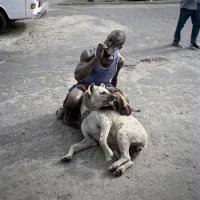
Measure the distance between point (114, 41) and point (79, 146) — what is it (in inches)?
49.9

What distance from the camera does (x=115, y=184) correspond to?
402 centimetres

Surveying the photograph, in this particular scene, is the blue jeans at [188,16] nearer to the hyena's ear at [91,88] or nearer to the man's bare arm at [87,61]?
the man's bare arm at [87,61]

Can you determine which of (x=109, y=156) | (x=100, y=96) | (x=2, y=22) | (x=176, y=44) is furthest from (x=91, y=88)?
(x=2, y=22)

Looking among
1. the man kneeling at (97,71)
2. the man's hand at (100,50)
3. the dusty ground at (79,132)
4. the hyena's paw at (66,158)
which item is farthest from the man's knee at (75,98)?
the hyena's paw at (66,158)

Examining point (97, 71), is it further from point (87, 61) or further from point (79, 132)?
point (79, 132)

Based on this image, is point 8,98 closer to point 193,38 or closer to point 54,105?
point 54,105

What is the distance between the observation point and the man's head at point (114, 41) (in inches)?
178

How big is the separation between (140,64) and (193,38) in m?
1.87

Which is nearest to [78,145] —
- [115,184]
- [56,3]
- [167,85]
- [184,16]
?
[115,184]

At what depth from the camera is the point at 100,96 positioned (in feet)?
14.8

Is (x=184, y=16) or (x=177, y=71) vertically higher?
(x=184, y=16)

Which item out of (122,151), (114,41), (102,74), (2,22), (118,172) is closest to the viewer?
(118,172)

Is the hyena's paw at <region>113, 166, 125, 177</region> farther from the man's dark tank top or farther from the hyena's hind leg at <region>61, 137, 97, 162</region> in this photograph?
the man's dark tank top

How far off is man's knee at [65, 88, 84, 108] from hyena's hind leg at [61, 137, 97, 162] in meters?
0.47
